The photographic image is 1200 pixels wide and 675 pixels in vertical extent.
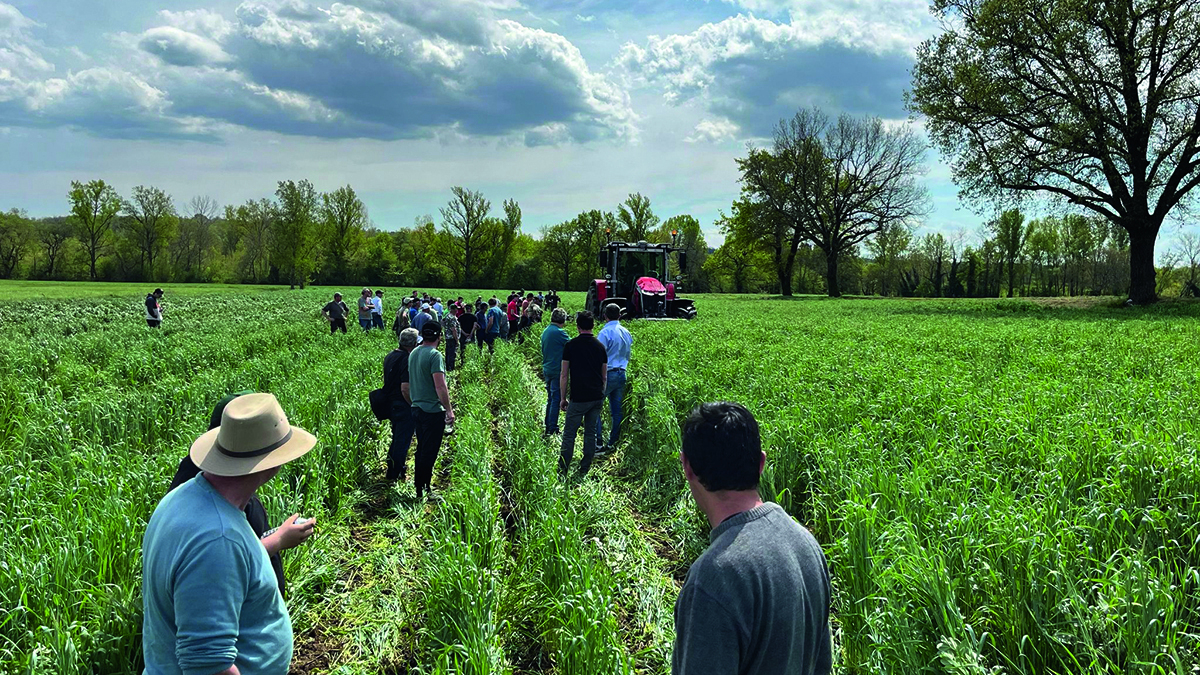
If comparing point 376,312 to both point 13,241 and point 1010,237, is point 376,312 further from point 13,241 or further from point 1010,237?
point 13,241

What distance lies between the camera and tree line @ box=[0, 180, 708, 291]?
235 ft

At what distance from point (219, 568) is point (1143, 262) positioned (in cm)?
3239

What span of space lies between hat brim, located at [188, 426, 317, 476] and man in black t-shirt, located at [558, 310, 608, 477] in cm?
461

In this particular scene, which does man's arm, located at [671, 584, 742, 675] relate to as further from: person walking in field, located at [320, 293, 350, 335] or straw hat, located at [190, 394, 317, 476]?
person walking in field, located at [320, 293, 350, 335]

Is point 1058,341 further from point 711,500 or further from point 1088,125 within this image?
point 1088,125

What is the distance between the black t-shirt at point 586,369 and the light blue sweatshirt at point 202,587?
15.8ft

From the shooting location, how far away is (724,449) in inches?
65.8

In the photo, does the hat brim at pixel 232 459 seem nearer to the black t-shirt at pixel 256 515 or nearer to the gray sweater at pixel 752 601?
the black t-shirt at pixel 256 515

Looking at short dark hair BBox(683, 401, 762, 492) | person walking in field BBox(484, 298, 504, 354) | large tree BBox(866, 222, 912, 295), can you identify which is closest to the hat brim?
short dark hair BBox(683, 401, 762, 492)

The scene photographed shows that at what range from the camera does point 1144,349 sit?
32.5 feet

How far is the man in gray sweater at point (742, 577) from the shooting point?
1531 millimetres

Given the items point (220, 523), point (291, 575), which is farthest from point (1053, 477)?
point (291, 575)

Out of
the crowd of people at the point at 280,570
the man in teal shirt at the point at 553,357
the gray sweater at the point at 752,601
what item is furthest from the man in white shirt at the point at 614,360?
the gray sweater at the point at 752,601

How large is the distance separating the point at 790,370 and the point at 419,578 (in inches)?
254
